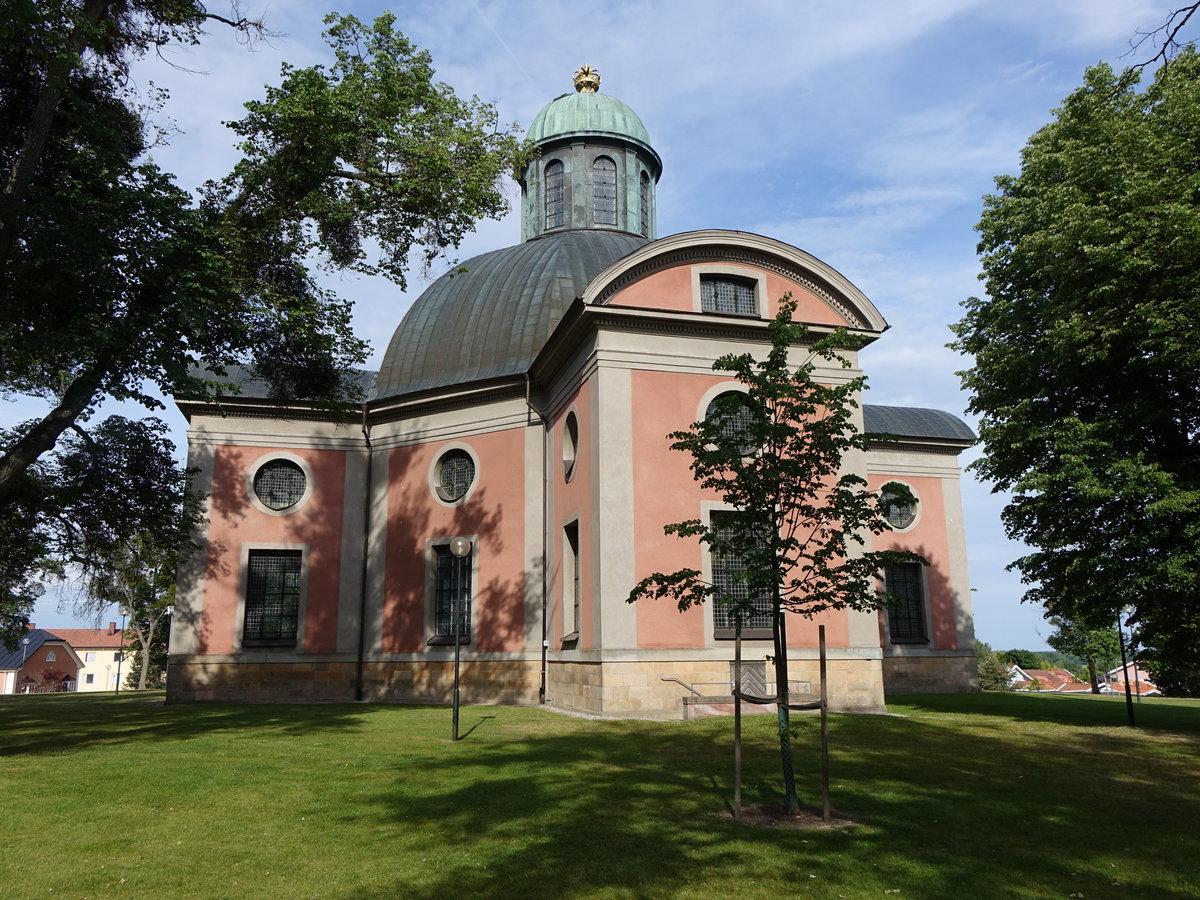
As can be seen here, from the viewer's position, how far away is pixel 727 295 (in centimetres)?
1961

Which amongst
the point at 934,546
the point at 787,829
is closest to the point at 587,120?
the point at 934,546

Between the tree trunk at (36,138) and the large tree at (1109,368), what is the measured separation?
1577cm

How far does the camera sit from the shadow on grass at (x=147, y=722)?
1418 centimetres

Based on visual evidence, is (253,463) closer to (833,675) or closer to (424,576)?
(424,576)

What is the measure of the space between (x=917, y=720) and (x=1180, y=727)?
4.89 meters

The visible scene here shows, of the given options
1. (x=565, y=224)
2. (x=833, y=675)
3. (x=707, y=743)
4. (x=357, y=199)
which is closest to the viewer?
(x=707, y=743)

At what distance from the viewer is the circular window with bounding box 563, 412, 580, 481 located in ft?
66.2

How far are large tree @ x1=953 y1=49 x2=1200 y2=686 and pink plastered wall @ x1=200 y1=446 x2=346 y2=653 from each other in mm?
16499

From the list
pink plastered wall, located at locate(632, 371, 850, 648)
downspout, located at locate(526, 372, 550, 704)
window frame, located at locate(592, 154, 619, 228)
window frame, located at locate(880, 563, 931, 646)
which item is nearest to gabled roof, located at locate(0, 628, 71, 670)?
window frame, located at locate(592, 154, 619, 228)

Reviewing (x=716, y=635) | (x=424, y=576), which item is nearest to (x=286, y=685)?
(x=424, y=576)

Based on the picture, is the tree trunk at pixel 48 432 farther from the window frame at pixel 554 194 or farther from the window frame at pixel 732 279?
the window frame at pixel 554 194

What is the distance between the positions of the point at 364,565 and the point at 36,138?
1413 cm

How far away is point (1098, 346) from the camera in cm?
1677

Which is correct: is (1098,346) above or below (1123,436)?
above
